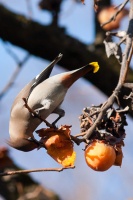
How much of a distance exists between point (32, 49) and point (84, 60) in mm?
274

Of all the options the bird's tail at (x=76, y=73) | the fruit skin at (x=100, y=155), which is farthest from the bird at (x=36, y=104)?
the fruit skin at (x=100, y=155)

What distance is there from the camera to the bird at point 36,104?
1438 mm

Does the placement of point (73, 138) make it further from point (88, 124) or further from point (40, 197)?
point (40, 197)

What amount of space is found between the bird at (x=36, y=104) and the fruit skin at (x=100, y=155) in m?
0.12

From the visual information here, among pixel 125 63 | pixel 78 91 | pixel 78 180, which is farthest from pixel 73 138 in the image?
pixel 78 180

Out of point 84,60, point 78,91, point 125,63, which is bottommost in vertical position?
point 78,91

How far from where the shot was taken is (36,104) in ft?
4.82

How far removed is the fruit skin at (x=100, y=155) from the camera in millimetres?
1340

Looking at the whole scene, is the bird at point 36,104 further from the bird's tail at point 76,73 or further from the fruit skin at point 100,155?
the fruit skin at point 100,155

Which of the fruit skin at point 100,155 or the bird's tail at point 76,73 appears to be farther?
the bird's tail at point 76,73

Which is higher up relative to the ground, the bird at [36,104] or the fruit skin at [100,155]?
the bird at [36,104]

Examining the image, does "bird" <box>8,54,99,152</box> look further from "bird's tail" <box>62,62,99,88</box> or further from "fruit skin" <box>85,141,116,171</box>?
"fruit skin" <box>85,141,116,171</box>

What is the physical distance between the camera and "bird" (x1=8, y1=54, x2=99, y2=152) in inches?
56.6

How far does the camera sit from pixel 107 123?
1.38 metres
